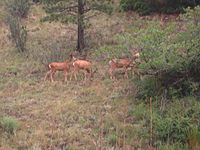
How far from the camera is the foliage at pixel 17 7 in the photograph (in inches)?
907

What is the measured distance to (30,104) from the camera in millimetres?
10008

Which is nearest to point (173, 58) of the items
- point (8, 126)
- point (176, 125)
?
point (176, 125)

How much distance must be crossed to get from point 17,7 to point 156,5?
9598 millimetres

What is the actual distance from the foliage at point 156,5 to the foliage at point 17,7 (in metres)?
6.96

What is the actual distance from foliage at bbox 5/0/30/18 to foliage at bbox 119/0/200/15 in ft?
22.8

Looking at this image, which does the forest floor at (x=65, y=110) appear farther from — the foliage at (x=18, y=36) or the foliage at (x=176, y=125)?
the foliage at (x=18, y=36)

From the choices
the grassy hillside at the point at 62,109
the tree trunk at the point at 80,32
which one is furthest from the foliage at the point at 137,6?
the grassy hillside at the point at 62,109

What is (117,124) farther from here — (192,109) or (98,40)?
(98,40)

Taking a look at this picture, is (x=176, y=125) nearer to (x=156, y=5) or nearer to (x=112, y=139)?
(x=112, y=139)

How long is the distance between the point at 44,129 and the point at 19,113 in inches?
74.0

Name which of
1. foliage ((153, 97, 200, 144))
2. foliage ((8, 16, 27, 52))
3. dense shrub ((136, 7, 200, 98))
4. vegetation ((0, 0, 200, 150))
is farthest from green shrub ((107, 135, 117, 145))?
foliage ((8, 16, 27, 52))

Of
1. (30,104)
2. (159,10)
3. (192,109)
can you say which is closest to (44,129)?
(30,104)

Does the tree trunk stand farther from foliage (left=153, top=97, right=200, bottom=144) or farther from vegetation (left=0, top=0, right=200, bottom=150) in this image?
foliage (left=153, top=97, right=200, bottom=144)

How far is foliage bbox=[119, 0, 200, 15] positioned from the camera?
19031 mm
